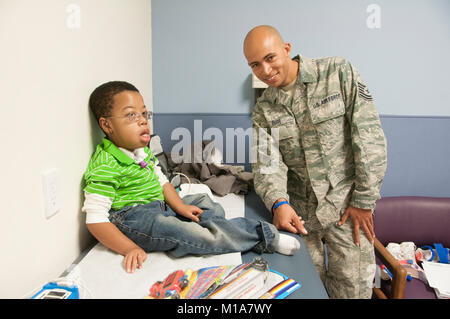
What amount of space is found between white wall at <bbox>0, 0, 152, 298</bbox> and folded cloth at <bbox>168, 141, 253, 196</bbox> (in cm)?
60

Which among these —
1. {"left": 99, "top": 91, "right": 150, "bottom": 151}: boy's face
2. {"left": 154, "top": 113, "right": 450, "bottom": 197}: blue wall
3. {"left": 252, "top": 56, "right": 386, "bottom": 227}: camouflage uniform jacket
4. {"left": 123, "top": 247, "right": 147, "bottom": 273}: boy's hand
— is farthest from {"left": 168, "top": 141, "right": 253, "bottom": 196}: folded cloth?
{"left": 123, "top": 247, "right": 147, "bottom": 273}: boy's hand

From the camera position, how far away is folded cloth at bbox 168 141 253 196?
1496 mm

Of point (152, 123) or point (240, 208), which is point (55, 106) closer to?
point (240, 208)

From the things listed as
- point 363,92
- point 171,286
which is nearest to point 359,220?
point 363,92

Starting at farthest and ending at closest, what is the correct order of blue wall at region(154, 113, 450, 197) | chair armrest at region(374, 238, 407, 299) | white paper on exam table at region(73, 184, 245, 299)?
1. blue wall at region(154, 113, 450, 197)
2. chair armrest at region(374, 238, 407, 299)
3. white paper on exam table at region(73, 184, 245, 299)

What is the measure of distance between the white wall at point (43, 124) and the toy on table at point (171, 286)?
1.08 ft

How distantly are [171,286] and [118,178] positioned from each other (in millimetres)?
422

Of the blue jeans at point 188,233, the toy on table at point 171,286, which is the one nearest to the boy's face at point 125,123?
the blue jeans at point 188,233

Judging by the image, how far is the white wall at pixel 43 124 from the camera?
63 cm

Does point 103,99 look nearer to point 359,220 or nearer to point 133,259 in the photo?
point 133,259

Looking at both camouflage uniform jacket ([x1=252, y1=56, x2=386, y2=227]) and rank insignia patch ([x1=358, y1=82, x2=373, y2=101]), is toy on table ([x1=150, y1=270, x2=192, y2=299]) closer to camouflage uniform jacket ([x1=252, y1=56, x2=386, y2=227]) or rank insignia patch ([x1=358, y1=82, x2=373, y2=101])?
camouflage uniform jacket ([x1=252, y1=56, x2=386, y2=227])

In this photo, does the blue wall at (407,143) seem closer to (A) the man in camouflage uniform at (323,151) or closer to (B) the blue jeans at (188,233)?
(A) the man in camouflage uniform at (323,151)

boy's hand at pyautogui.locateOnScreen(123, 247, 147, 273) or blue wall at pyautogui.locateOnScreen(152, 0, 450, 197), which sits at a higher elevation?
blue wall at pyautogui.locateOnScreen(152, 0, 450, 197)

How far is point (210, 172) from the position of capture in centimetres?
158
